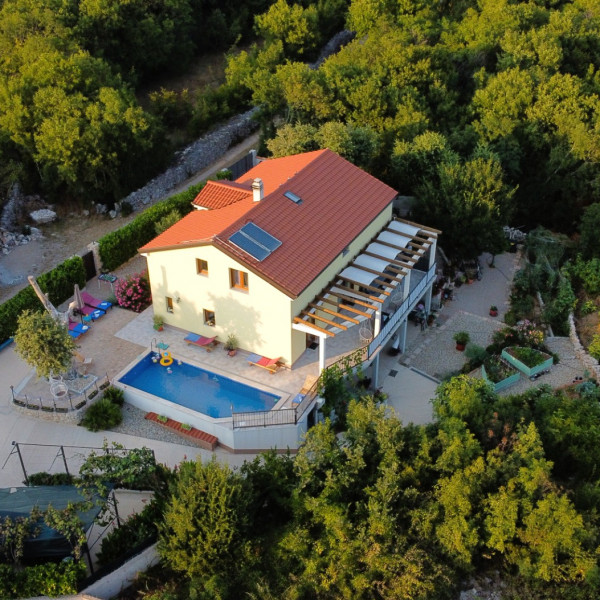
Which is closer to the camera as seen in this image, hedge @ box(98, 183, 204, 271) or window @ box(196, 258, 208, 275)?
window @ box(196, 258, 208, 275)

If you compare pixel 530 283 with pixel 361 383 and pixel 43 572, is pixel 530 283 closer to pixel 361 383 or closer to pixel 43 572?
pixel 361 383

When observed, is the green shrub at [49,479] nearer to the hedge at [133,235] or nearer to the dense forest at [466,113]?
the hedge at [133,235]

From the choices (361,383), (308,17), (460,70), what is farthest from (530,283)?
(308,17)

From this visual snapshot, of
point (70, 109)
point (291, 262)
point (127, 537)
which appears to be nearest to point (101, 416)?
point (127, 537)

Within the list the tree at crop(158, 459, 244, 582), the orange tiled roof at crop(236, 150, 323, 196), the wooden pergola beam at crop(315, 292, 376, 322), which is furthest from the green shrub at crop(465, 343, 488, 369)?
the tree at crop(158, 459, 244, 582)

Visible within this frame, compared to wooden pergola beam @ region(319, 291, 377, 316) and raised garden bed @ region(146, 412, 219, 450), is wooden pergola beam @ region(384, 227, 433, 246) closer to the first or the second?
wooden pergola beam @ region(319, 291, 377, 316)

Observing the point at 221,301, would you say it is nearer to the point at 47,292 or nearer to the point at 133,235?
the point at 47,292
